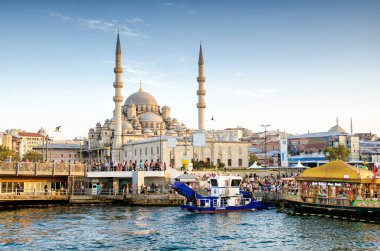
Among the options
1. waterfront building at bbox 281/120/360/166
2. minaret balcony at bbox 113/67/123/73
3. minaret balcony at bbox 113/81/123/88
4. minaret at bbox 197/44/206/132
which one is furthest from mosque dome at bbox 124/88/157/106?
waterfront building at bbox 281/120/360/166

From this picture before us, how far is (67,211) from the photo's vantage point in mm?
34156

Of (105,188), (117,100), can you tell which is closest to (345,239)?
(105,188)

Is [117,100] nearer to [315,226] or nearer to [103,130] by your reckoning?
[103,130]

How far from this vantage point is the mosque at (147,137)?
7069 cm

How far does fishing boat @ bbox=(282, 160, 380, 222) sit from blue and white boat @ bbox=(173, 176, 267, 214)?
3.72 metres

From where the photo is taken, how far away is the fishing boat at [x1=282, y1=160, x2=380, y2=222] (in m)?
27.1

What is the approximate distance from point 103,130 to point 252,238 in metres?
69.0

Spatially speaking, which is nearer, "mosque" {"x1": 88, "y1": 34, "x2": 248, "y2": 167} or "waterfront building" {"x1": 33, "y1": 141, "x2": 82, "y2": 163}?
"mosque" {"x1": 88, "y1": 34, "x2": 248, "y2": 167}

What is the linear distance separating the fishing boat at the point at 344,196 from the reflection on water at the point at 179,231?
0.92m

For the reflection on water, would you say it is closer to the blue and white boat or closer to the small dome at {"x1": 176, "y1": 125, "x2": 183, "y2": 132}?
the blue and white boat

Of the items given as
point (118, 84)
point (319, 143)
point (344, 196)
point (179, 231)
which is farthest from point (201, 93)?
point (179, 231)

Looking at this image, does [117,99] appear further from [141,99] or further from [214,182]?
[214,182]

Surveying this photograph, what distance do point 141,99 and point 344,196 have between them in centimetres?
7037

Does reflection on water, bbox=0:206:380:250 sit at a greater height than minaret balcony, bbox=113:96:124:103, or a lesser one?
lesser
